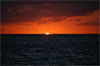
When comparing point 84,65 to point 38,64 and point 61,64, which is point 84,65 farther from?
point 38,64

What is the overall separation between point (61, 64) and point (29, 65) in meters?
4.01

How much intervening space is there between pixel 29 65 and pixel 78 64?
6.24 metres

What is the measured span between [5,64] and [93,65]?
11119mm

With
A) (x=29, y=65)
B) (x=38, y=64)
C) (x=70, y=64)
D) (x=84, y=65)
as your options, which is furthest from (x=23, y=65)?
(x=84, y=65)

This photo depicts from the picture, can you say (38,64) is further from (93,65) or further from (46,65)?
(93,65)

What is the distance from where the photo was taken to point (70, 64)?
65.2ft

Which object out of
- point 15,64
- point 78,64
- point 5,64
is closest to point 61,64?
point 78,64

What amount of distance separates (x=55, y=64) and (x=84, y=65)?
3625mm

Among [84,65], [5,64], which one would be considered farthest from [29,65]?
[84,65]

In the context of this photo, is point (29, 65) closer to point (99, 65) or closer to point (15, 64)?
point (15, 64)

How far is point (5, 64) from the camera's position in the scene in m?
20.0

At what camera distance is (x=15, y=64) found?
65.3 ft

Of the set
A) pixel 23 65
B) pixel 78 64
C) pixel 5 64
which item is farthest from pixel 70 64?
pixel 5 64

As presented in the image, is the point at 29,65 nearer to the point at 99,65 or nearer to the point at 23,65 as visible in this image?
the point at 23,65
